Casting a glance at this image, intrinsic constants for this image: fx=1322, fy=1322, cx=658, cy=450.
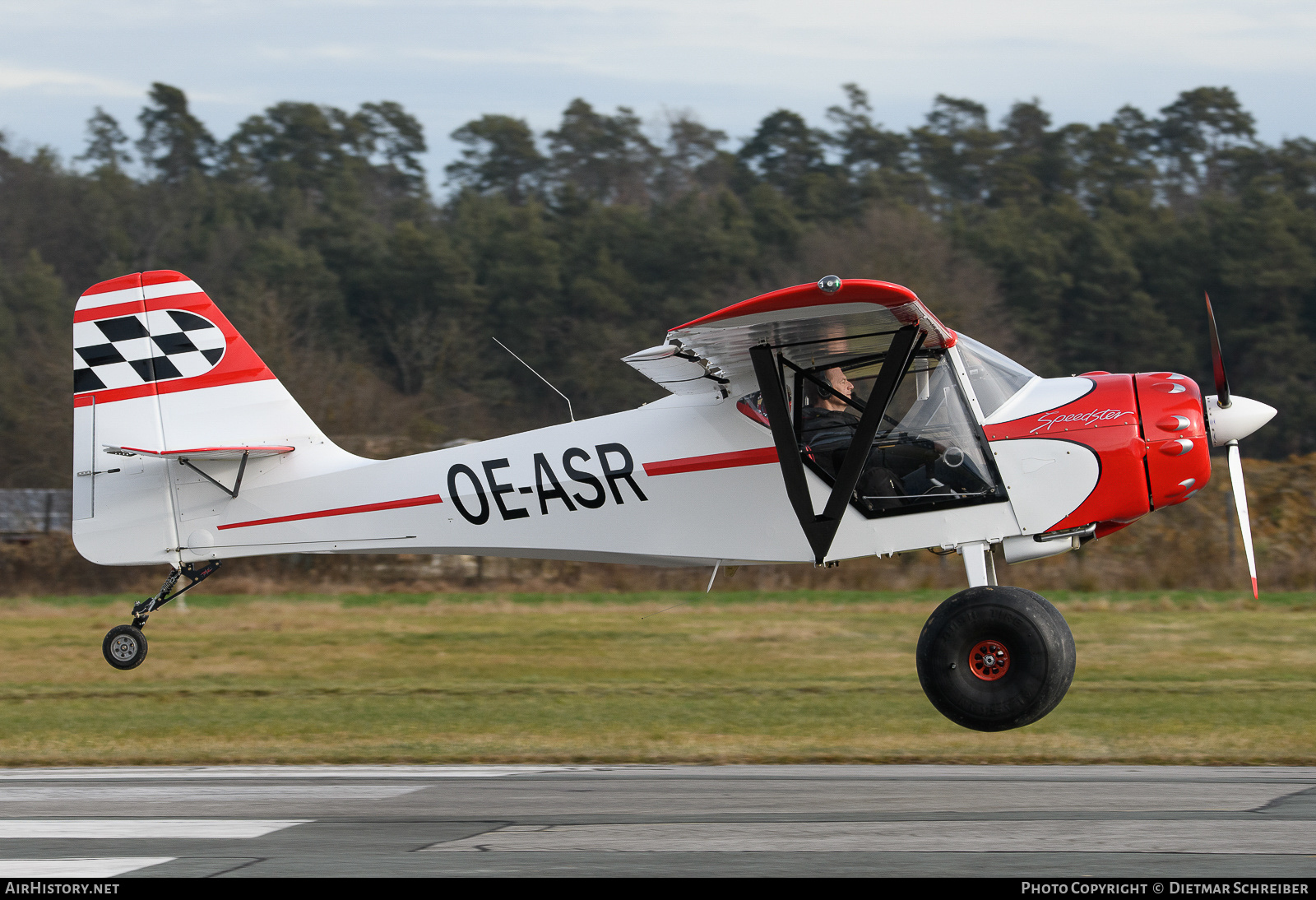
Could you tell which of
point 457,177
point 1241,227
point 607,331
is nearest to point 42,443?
point 607,331

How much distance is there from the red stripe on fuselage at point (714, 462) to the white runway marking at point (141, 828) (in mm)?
3426

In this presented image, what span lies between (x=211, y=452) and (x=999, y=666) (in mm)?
6237

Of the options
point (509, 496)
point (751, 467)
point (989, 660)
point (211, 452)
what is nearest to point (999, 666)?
point (989, 660)

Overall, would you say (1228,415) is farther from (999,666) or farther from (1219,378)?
(999,666)

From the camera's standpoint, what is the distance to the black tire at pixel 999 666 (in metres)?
8.71

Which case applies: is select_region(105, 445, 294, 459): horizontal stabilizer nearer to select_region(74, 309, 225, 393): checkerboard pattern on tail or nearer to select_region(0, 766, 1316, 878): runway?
select_region(74, 309, 225, 393): checkerboard pattern on tail

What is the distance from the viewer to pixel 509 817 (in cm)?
803

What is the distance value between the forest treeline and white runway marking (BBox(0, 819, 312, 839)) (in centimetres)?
2025

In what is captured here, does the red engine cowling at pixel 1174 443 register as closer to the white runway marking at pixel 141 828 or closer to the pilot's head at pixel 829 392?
the pilot's head at pixel 829 392

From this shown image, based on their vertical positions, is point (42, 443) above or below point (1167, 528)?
above

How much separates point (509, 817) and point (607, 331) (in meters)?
37.9

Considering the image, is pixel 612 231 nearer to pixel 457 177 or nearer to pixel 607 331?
pixel 607 331

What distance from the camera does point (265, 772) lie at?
10.6 meters

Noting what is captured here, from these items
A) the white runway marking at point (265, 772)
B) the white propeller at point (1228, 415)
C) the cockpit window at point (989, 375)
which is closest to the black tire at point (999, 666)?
the cockpit window at point (989, 375)
